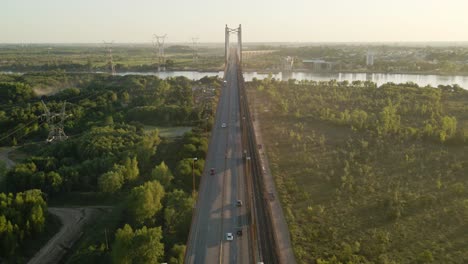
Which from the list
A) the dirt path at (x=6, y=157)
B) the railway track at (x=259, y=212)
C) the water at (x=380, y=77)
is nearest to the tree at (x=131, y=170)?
the railway track at (x=259, y=212)

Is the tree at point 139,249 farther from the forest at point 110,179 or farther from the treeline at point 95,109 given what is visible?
the treeline at point 95,109

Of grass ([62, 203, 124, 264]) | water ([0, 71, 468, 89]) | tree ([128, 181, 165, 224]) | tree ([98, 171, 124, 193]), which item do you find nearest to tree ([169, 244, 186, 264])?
grass ([62, 203, 124, 264])

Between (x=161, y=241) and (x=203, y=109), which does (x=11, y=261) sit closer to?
(x=161, y=241)

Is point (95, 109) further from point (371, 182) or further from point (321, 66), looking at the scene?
point (321, 66)

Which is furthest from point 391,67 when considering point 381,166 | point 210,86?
point 381,166

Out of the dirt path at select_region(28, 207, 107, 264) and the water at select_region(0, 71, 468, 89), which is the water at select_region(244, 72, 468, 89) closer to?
the water at select_region(0, 71, 468, 89)
